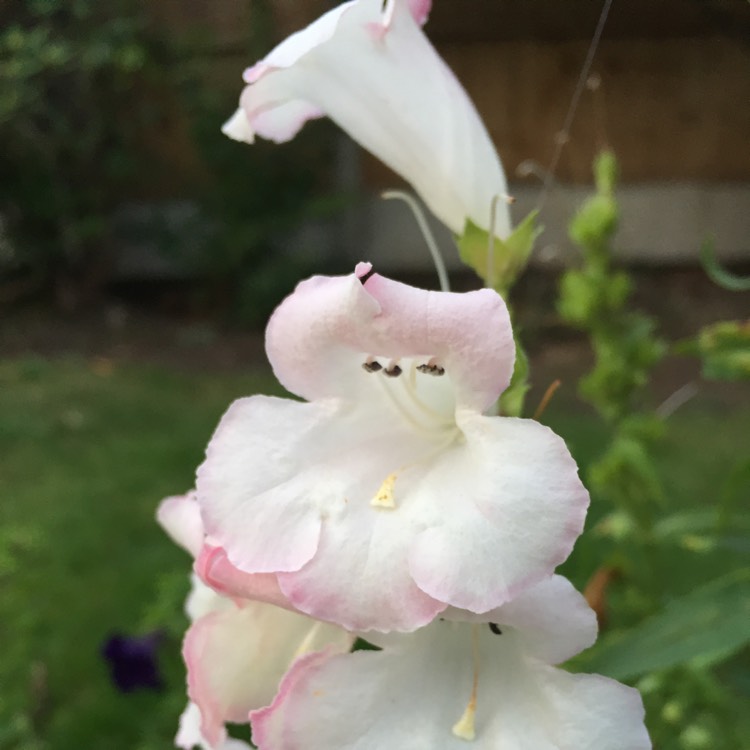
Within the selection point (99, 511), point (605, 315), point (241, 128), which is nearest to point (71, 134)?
point (99, 511)

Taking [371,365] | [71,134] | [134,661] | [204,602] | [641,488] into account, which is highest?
[371,365]

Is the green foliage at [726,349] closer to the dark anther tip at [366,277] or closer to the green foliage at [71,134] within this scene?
the dark anther tip at [366,277]

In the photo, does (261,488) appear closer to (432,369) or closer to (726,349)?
(432,369)

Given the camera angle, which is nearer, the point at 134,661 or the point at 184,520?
the point at 184,520

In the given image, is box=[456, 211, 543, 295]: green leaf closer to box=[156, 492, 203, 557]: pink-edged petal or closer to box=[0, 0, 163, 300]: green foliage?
box=[156, 492, 203, 557]: pink-edged petal

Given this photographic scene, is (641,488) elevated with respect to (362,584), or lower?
lower

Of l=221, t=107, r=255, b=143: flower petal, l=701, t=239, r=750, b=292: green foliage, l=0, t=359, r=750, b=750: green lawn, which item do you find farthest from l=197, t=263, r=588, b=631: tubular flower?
l=0, t=359, r=750, b=750: green lawn

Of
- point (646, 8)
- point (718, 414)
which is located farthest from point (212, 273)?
point (646, 8)
